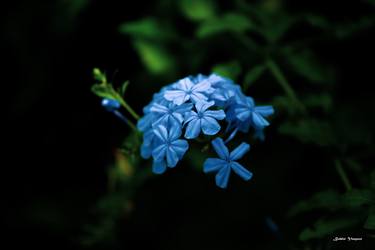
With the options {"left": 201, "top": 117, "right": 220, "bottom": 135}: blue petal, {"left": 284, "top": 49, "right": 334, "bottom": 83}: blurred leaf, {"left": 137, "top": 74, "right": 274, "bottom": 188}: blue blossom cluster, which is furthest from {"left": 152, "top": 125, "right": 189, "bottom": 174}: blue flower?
{"left": 284, "top": 49, "right": 334, "bottom": 83}: blurred leaf

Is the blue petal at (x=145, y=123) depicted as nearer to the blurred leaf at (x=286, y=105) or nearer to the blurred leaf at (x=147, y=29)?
the blurred leaf at (x=286, y=105)

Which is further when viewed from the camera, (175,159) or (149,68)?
(149,68)

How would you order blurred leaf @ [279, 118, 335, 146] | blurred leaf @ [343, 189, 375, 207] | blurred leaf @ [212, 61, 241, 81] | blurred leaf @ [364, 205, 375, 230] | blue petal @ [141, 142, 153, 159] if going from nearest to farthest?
blurred leaf @ [364, 205, 375, 230]
blurred leaf @ [343, 189, 375, 207]
blue petal @ [141, 142, 153, 159]
blurred leaf @ [279, 118, 335, 146]
blurred leaf @ [212, 61, 241, 81]

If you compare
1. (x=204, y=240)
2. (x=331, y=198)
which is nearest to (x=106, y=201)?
(x=204, y=240)

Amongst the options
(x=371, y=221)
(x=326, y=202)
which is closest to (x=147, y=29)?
(x=326, y=202)

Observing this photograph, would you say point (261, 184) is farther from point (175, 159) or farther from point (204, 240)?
point (175, 159)

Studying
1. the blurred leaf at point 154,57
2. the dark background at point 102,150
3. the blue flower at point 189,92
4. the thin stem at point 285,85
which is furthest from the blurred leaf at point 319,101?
the blurred leaf at point 154,57

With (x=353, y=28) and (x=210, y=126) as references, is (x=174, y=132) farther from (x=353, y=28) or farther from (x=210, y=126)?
(x=353, y=28)

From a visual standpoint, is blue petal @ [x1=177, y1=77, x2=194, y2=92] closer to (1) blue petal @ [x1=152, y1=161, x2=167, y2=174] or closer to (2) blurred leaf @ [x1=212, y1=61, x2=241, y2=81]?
(1) blue petal @ [x1=152, y1=161, x2=167, y2=174]
